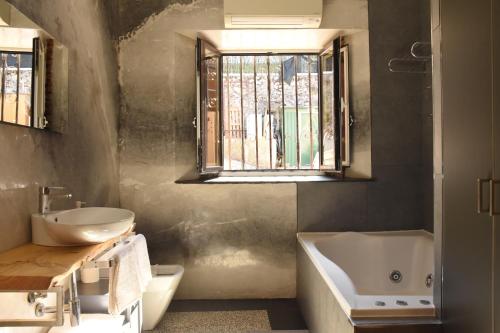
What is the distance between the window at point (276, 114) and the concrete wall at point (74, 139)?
0.70 m

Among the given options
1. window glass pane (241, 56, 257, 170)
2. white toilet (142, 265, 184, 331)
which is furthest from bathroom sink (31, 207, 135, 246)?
window glass pane (241, 56, 257, 170)

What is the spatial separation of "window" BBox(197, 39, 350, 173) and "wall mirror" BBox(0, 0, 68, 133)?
3.71 ft

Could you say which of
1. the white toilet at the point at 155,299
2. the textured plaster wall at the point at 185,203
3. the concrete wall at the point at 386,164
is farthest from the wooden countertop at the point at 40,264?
the concrete wall at the point at 386,164

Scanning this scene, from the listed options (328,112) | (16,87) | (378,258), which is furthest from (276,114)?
(16,87)

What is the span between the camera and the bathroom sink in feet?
4.81

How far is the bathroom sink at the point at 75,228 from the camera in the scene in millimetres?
1467

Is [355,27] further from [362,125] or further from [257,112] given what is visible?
[257,112]

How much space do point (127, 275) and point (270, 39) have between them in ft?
7.27

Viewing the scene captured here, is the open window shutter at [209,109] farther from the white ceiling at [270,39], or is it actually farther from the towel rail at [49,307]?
the towel rail at [49,307]

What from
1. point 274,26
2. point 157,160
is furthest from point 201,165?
point 274,26

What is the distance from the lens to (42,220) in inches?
63.0

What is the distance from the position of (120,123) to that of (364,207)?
208cm

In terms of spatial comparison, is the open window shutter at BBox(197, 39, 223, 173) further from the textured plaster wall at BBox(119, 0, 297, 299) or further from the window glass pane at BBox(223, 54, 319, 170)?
the window glass pane at BBox(223, 54, 319, 170)

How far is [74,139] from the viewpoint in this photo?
209 centimetres
